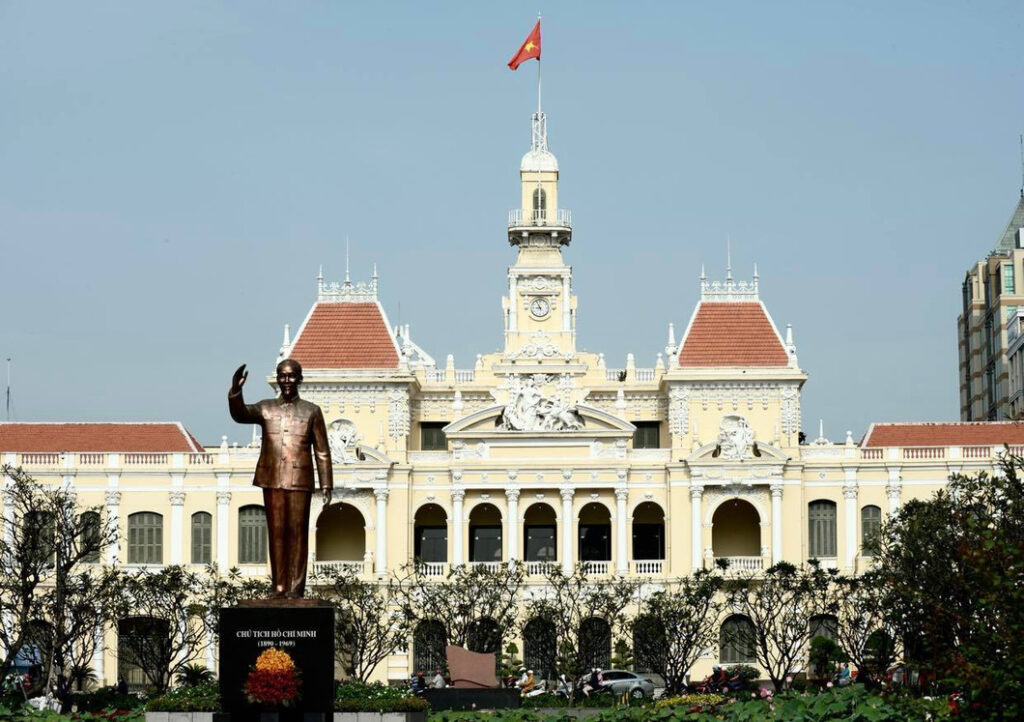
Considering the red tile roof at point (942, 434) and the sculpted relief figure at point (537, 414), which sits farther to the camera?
the red tile roof at point (942, 434)

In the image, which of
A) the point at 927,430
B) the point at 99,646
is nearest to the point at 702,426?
the point at 927,430

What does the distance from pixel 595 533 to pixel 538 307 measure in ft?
34.6

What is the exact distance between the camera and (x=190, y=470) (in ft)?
287

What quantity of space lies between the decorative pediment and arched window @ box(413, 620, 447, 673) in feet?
31.6

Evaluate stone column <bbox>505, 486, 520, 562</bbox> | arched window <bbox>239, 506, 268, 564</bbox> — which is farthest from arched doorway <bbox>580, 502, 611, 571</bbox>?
arched window <bbox>239, 506, 268, 564</bbox>

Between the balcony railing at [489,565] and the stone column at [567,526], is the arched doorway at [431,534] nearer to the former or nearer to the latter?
the balcony railing at [489,565]

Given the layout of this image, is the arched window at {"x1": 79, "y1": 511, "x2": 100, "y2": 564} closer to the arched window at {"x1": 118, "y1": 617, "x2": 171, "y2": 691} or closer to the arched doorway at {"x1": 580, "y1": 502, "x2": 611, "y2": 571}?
the arched window at {"x1": 118, "y1": 617, "x2": 171, "y2": 691}

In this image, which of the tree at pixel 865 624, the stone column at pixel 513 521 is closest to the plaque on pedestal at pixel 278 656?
the tree at pixel 865 624

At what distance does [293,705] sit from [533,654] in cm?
4890

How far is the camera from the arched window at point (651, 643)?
7069 centimetres

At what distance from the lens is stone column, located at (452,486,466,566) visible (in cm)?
8544

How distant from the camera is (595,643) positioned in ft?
254

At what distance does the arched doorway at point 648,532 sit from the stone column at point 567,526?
398 centimetres

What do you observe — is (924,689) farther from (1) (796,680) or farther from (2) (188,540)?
(2) (188,540)
